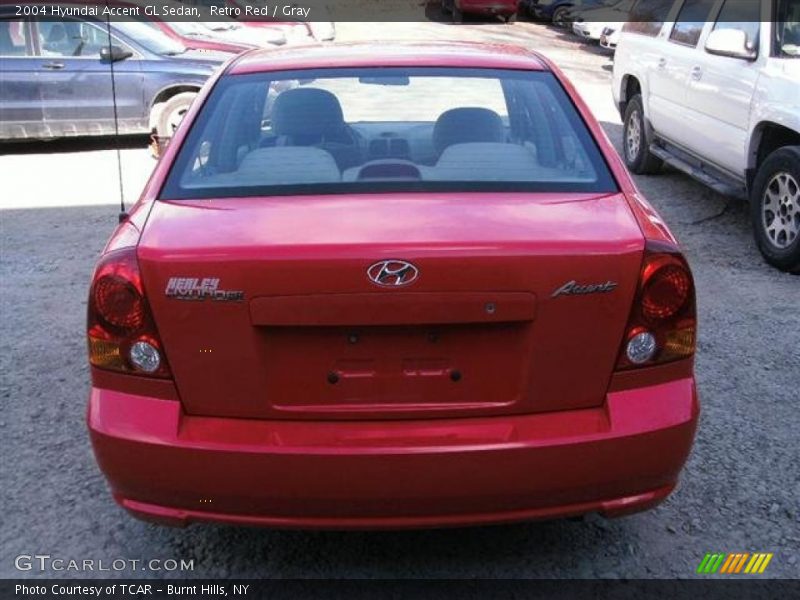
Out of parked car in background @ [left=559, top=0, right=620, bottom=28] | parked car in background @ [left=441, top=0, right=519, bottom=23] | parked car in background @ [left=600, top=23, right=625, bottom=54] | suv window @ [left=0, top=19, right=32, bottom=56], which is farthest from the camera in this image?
parked car in background @ [left=441, top=0, right=519, bottom=23]

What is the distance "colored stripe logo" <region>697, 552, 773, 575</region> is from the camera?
3.05 meters

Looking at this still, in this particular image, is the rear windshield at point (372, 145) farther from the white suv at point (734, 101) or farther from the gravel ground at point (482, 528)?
the white suv at point (734, 101)

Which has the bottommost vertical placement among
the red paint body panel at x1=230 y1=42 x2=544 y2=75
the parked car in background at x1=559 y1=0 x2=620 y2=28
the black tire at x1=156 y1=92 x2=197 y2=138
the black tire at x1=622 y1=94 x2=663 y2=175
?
the parked car in background at x1=559 y1=0 x2=620 y2=28

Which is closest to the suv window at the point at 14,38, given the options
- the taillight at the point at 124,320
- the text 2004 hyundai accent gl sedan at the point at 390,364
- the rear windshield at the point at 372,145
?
the rear windshield at the point at 372,145

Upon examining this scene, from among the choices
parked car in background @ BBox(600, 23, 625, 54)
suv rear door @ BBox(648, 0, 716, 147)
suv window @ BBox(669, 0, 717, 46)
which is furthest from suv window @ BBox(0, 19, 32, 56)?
parked car in background @ BBox(600, 23, 625, 54)

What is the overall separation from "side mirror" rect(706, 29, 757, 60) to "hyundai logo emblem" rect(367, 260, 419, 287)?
4.53m

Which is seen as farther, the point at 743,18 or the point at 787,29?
the point at 743,18

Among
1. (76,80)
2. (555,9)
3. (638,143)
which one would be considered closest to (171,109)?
(76,80)

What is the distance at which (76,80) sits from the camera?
1035cm

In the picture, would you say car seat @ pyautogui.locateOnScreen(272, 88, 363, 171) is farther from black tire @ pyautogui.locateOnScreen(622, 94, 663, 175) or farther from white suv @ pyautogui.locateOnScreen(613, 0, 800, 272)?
black tire @ pyautogui.locateOnScreen(622, 94, 663, 175)

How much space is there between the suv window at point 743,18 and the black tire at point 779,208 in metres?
0.84

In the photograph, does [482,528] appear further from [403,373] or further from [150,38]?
[150,38]

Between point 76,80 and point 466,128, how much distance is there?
8.08 m

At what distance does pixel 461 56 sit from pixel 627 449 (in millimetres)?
1743
